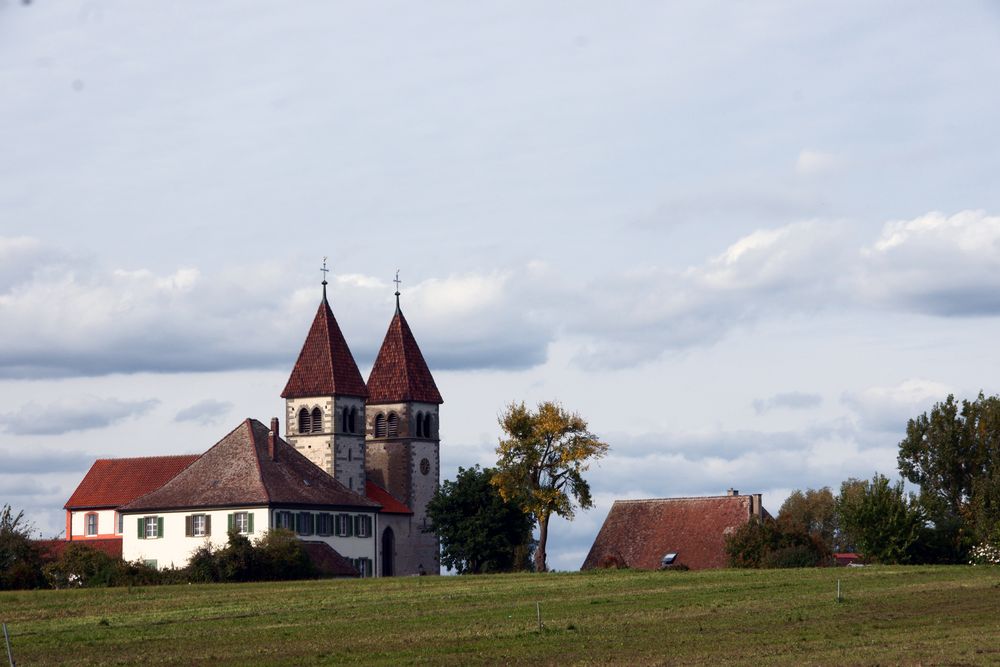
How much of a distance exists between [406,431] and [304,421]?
850 centimetres

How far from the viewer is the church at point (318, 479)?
100312 mm

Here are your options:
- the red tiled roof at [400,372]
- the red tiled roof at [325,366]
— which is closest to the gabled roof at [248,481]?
the red tiled roof at [325,366]

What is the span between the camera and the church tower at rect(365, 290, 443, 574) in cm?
12150

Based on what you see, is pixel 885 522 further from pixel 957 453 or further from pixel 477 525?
pixel 477 525

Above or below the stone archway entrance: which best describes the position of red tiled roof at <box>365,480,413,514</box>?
above

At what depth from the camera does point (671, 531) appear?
101688mm

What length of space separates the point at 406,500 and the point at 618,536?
23132 mm

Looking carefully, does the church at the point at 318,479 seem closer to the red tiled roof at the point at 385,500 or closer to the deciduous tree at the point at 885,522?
the red tiled roof at the point at 385,500

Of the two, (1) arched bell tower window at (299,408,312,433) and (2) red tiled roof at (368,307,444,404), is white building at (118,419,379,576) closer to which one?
(1) arched bell tower window at (299,408,312,433)

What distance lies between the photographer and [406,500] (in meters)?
121

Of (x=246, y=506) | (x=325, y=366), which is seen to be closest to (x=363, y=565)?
(x=246, y=506)

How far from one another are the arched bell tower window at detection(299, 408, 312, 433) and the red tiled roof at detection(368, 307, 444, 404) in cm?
697

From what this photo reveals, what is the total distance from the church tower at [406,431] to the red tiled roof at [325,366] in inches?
177

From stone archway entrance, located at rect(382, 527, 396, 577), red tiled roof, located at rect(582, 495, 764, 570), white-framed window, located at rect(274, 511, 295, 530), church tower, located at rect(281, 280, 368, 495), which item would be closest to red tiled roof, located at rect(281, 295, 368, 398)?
church tower, located at rect(281, 280, 368, 495)
